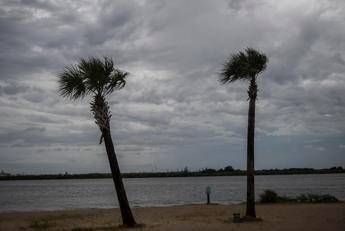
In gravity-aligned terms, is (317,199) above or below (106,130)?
below

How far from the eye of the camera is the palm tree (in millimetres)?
22922

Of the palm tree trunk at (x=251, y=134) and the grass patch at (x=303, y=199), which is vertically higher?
the palm tree trunk at (x=251, y=134)

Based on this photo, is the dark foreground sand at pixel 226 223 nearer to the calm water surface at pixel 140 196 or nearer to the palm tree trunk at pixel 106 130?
the palm tree trunk at pixel 106 130

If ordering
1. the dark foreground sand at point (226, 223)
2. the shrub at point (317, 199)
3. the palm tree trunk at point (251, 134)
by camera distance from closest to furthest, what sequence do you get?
the dark foreground sand at point (226, 223)
the palm tree trunk at point (251, 134)
the shrub at point (317, 199)

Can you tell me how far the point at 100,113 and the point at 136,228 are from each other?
490cm

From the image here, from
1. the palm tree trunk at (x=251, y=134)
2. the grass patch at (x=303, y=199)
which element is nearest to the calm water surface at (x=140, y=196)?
the grass patch at (x=303, y=199)

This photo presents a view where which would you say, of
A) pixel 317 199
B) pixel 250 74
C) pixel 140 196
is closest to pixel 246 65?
pixel 250 74

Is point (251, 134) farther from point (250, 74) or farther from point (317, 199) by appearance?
point (317, 199)

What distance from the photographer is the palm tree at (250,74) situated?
22922mm

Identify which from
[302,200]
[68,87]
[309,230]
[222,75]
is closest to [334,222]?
[309,230]

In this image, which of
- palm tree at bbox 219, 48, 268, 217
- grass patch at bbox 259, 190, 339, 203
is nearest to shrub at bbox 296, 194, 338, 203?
grass patch at bbox 259, 190, 339, 203

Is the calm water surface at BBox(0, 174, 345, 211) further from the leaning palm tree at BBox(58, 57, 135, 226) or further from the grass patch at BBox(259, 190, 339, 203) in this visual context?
the leaning palm tree at BBox(58, 57, 135, 226)

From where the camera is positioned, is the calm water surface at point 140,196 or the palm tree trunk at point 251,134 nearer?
the palm tree trunk at point 251,134

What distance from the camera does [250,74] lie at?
23172mm
